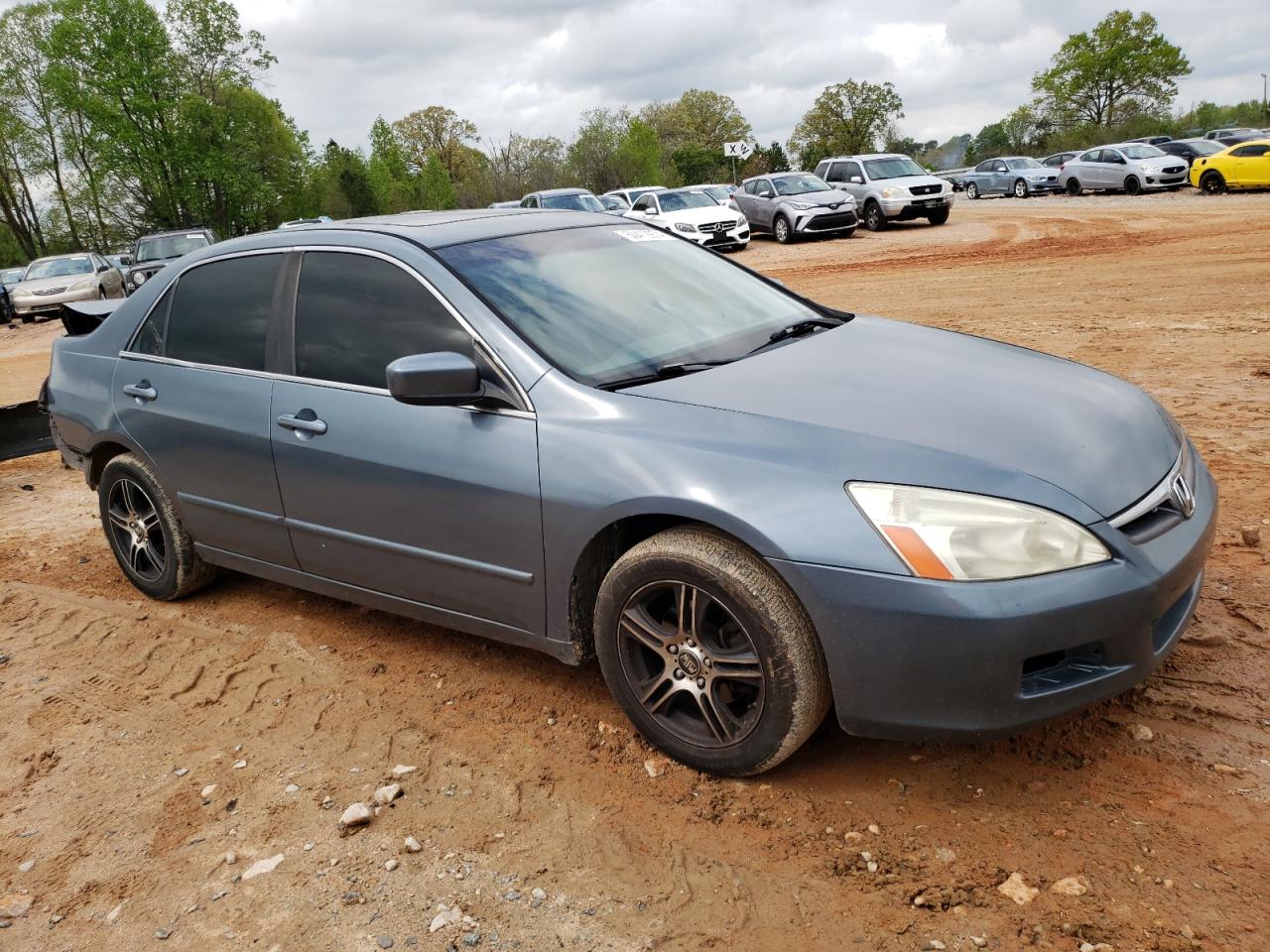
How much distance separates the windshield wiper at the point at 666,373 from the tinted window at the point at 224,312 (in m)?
1.66

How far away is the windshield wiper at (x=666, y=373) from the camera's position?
3232 mm

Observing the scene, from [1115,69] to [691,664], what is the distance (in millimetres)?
75997

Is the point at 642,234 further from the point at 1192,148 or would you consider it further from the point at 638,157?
the point at 638,157

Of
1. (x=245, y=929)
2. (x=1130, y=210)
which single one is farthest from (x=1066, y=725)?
(x=1130, y=210)

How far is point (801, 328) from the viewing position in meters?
3.89

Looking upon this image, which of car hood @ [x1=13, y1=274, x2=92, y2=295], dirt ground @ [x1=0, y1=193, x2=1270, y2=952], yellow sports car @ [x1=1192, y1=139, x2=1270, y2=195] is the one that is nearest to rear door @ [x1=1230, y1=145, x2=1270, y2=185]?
yellow sports car @ [x1=1192, y1=139, x2=1270, y2=195]

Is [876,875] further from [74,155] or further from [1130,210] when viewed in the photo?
[74,155]

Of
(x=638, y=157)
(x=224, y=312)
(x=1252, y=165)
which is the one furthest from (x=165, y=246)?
(x=638, y=157)

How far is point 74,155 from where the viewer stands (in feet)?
195

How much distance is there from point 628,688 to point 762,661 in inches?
21.0

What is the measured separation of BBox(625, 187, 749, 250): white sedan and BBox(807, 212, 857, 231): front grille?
146 centimetres

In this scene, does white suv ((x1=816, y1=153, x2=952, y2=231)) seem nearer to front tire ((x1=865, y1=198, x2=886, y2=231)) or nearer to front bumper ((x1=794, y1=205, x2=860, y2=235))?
front tire ((x1=865, y1=198, x2=886, y2=231))

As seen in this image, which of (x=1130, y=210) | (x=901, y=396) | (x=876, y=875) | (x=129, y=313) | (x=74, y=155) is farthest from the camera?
(x=74, y=155)

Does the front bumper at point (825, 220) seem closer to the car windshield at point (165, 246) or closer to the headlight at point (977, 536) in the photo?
the car windshield at point (165, 246)
